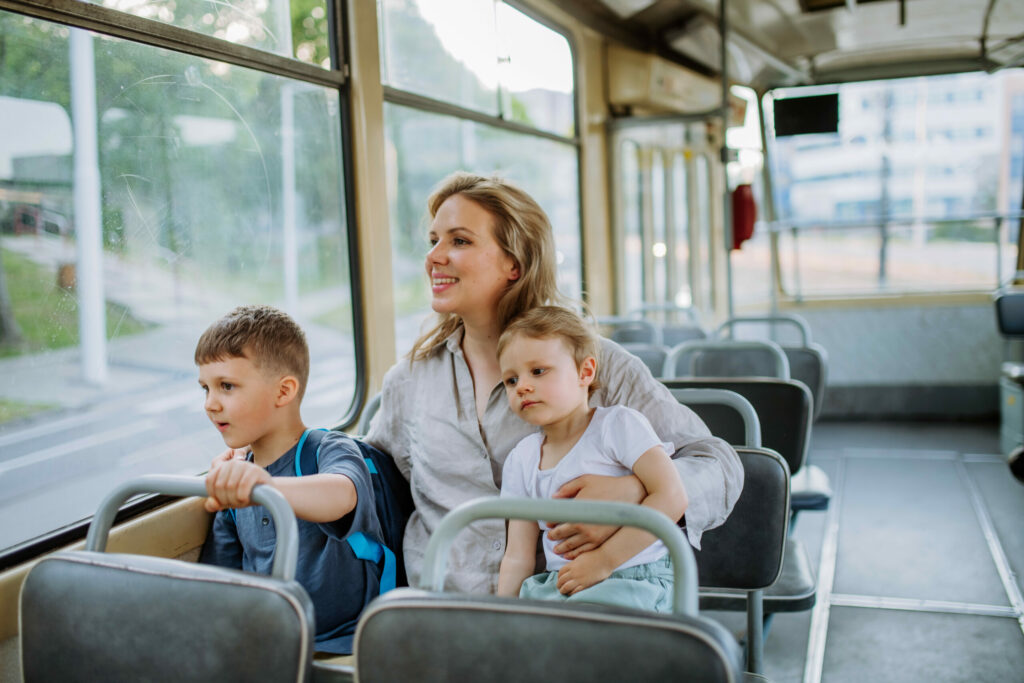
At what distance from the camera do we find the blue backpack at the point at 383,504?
5.84ft

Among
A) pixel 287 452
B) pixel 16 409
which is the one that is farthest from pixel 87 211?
pixel 287 452

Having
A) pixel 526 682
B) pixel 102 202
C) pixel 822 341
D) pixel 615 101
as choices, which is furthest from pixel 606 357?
pixel 822 341

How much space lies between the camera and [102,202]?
2035mm

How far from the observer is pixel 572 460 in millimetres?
1601

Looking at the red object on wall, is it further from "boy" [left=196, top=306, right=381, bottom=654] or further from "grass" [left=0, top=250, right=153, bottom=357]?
"grass" [left=0, top=250, right=153, bottom=357]

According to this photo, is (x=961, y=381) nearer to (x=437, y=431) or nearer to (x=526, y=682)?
(x=437, y=431)

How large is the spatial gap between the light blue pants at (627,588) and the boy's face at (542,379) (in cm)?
29

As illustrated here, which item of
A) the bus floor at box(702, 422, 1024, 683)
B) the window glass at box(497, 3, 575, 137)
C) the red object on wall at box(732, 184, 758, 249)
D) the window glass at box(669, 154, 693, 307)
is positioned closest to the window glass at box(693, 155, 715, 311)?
the window glass at box(669, 154, 693, 307)

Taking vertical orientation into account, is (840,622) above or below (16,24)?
below

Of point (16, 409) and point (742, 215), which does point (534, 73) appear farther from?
point (16, 409)

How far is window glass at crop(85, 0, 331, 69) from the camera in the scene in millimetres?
2174

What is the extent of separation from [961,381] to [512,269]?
6108 millimetres

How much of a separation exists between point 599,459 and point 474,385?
1.34ft

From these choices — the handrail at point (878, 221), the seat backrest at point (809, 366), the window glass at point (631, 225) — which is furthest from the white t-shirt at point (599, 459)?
the handrail at point (878, 221)
